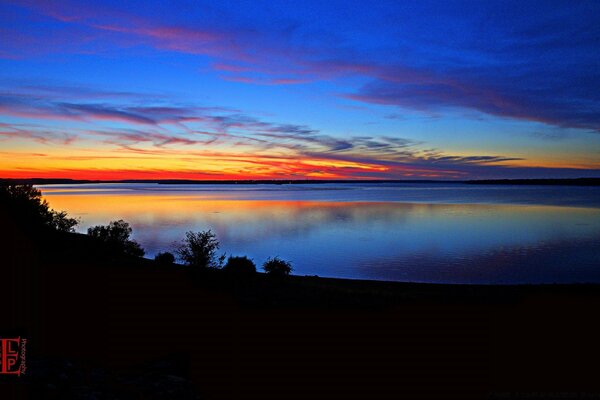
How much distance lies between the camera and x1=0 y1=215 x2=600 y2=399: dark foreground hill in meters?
7.05

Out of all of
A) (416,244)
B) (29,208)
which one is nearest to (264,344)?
(29,208)

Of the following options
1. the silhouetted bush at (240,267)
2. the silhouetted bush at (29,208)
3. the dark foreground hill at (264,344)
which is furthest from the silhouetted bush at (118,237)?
the dark foreground hill at (264,344)

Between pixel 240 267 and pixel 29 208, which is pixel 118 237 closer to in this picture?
pixel 29 208

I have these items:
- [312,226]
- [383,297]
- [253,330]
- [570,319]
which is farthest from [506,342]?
[312,226]

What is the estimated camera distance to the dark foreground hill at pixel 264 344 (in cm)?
705

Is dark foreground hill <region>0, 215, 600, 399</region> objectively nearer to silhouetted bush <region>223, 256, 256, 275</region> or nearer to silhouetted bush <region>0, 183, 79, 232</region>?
silhouetted bush <region>223, 256, 256, 275</region>

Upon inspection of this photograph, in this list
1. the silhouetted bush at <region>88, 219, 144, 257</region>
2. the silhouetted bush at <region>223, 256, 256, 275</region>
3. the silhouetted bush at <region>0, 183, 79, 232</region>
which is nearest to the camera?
the silhouetted bush at <region>223, 256, 256, 275</region>

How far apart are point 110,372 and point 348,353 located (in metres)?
4.70

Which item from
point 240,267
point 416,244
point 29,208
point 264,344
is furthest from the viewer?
point 416,244

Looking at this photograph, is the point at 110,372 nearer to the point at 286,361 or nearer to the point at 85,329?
the point at 85,329

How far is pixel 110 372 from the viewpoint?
279 inches

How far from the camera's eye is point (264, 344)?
370 inches

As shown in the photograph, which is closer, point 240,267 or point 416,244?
point 240,267

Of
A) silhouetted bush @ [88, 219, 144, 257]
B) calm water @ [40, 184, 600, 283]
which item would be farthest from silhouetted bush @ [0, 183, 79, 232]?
calm water @ [40, 184, 600, 283]
